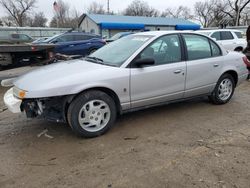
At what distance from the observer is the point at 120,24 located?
37219 millimetres

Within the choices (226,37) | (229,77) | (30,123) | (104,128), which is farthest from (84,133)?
(226,37)

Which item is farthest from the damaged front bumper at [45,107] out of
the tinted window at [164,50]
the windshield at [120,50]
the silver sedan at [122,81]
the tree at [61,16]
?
the tree at [61,16]

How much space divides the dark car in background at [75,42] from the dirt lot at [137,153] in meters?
8.55

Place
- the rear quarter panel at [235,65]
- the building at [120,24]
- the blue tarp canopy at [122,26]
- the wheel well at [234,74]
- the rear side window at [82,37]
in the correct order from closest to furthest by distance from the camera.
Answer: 1. the rear quarter panel at [235,65]
2. the wheel well at [234,74]
3. the rear side window at [82,37]
4. the blue tarp canopy at [122,26]
5. the building at [120,24]

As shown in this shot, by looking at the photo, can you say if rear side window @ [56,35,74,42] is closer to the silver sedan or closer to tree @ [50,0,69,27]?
the silver sedan

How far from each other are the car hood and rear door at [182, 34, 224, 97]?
1678 mm

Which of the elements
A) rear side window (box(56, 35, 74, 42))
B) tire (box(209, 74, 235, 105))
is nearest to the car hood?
tire (box(209, 74, 235, 105))

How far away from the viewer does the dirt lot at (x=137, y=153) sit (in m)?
3.00

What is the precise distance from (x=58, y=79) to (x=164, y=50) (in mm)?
1963

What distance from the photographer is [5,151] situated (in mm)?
3742

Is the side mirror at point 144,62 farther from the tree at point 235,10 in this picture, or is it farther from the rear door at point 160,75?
the tree at point 235,10

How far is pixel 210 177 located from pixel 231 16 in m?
64.1

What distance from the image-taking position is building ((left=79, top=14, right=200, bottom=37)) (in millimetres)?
37156

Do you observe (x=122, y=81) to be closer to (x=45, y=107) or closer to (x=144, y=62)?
(x=144, y=62)
